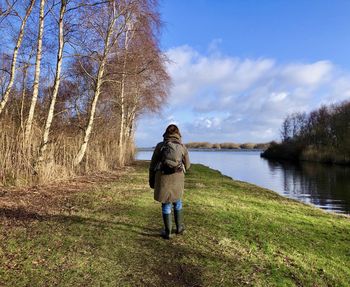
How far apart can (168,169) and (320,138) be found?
60.7 m

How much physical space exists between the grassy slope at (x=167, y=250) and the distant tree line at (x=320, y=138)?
45369mm

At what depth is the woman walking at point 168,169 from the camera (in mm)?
6398

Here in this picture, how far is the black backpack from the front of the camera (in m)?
6.38

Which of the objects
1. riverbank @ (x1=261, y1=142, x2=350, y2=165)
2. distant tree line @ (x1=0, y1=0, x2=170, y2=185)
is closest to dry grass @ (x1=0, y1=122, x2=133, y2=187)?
distant tree line @ (x1=0, y1=0, x2=170, y2=185)

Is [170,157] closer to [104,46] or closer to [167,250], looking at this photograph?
[167,250]

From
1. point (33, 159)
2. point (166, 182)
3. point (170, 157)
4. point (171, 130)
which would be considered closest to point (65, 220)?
point (166, 182)

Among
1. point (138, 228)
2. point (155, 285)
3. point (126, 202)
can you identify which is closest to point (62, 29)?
point (126, 202)

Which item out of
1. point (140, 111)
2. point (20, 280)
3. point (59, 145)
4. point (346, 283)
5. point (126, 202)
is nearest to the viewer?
point (20, 280)

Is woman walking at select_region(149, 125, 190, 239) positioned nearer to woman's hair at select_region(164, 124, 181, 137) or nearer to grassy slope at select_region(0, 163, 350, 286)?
woman's hair at select_region(164, 124, 181, 137)

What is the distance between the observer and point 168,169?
252 inches

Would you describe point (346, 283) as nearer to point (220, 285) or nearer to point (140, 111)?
point (220, 285)

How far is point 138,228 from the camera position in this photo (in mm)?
7141

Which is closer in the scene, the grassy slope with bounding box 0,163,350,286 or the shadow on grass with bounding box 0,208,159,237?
the grassy slope with bounding box 0,163,350,286

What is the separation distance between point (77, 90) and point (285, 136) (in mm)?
67631
